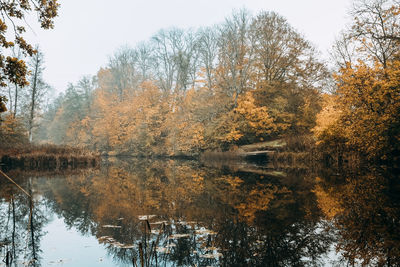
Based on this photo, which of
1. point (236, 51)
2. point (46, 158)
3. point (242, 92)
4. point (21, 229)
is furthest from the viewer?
→ point (242, 92)

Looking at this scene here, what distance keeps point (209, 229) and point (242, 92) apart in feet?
70.0

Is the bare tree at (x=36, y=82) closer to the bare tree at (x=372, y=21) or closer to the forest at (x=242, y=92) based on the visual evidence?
the forest at (x=242, y=92)

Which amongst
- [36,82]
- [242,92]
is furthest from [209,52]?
[36,82]

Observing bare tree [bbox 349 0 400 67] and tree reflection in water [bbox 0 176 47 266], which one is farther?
bare tree [bbox 349 0 400 67]

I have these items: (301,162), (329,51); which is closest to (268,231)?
(301,162)

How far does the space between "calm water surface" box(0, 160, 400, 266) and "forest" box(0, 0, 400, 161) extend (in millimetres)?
2278

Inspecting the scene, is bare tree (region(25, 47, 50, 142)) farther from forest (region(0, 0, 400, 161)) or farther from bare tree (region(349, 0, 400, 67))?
bare tree (region(349, 0, 400, 67))

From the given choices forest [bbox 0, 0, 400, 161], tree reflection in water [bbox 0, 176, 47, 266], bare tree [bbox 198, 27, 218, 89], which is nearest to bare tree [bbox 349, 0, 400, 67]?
forest [bbox 0, 0, 400, 161]

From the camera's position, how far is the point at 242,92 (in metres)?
24.4

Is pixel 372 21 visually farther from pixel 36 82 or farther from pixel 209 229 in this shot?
pixel 36 82

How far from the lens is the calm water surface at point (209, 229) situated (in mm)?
3045

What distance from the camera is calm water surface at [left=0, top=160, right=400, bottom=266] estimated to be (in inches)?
120

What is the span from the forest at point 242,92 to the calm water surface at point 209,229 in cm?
228

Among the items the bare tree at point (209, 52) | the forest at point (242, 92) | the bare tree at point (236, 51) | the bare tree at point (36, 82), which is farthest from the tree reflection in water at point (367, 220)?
the bare tree at point (36, 82)
